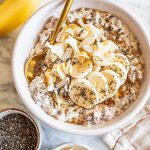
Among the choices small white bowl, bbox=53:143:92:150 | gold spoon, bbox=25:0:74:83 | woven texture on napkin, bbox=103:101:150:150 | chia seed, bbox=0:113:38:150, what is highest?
gold spoon, bbox=25:0:74:83

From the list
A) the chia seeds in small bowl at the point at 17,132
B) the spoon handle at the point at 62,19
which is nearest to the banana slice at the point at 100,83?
the spoon handle at the point at 62,19

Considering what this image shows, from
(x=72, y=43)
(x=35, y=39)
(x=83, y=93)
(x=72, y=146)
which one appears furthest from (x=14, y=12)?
(x=72, y=146)

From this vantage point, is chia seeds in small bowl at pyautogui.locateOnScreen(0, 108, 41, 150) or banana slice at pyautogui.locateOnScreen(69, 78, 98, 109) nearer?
banana slice at pyautogui.locateOnScreen(69, 78, 98, 109)

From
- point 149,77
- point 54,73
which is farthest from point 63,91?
point 149,77

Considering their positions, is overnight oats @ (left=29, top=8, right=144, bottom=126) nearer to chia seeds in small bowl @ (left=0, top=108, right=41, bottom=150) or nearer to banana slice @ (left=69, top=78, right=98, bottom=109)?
banana slice @ (left=69, top=78, right=98, bottom=109)

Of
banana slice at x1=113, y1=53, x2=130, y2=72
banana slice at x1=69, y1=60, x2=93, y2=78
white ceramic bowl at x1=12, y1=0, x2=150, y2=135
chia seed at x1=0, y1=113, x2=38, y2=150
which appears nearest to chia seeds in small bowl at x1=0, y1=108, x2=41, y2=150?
chia seed at x1=0, y1=113, x2=38, y2=150

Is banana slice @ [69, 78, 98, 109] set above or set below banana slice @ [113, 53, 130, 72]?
below
